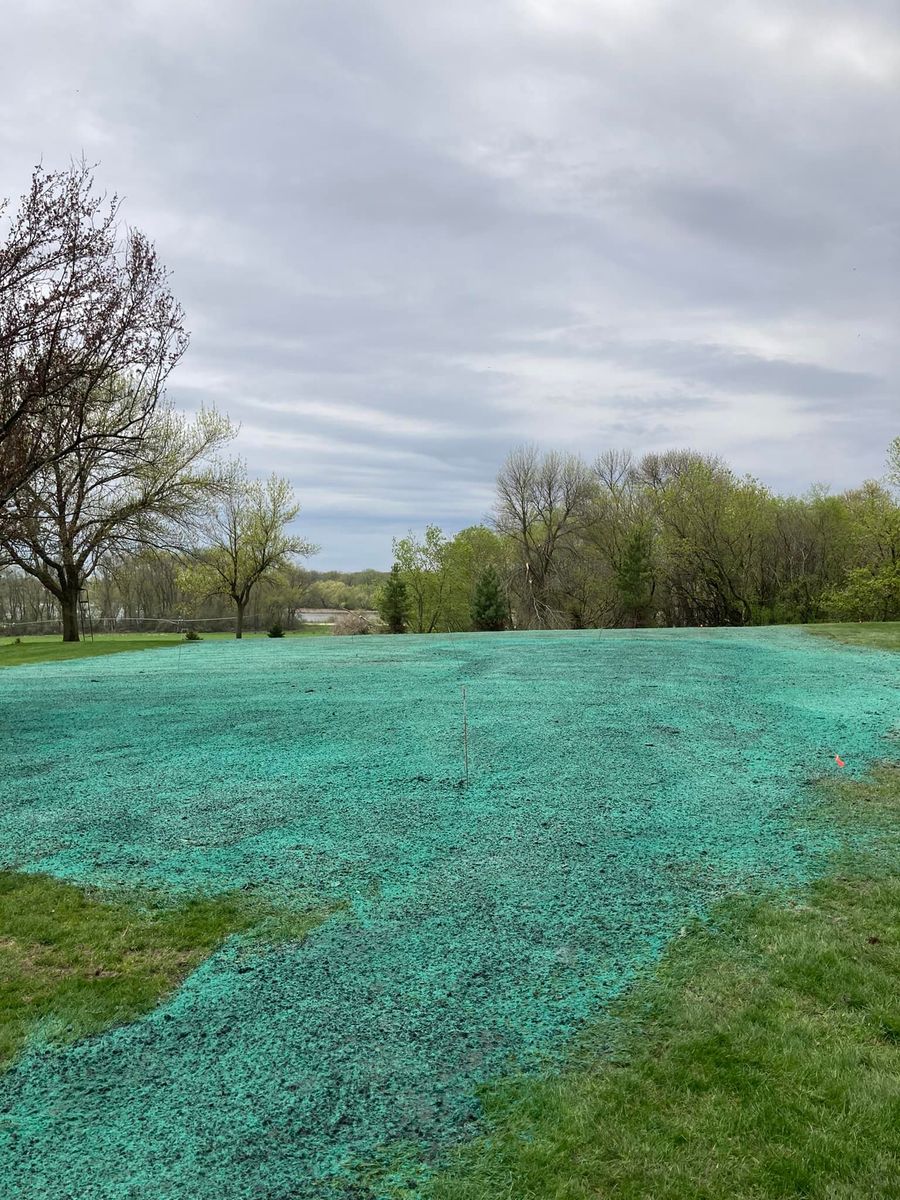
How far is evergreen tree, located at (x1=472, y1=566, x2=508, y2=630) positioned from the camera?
35719mm

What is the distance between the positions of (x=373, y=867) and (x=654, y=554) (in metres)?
36.4

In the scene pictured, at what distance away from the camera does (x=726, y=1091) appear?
6.44ft

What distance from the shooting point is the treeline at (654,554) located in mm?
33000

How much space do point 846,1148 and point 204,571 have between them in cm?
3107

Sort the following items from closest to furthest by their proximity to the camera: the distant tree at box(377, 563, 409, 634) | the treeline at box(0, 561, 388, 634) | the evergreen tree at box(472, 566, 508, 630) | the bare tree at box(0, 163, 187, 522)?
1. the bare tree at box(0, 163, 187, 522)
2. the treeline at box(0, 561, 388, 634)
3. the evergreen tree at box(472, 566, 508, 630)
4. the distant tree at box(377, 563, 409, 634)

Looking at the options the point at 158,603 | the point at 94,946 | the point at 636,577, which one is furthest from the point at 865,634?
the point at 158,603

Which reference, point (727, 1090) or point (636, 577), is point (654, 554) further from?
point (727, 1090)

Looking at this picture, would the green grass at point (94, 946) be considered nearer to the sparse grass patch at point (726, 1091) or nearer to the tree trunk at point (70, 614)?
the sparse grass patch at point (726, 1091)

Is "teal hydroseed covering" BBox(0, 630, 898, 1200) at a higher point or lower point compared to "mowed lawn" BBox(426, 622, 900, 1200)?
higher

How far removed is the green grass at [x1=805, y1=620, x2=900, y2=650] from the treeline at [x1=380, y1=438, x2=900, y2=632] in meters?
12.0

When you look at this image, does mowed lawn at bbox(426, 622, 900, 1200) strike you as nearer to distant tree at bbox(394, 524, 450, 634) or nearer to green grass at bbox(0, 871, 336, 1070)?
green grass at bbox(0, 871, 336, 1070)

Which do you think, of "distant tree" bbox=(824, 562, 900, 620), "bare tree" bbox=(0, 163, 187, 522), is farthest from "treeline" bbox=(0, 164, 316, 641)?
"distant tree" bbox=(824, 562, 900, 620)

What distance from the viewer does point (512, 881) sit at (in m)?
3.38

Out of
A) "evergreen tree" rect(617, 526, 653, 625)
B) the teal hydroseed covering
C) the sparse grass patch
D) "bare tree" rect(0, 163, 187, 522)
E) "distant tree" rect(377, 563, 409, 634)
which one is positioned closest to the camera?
the sparse grass patch
